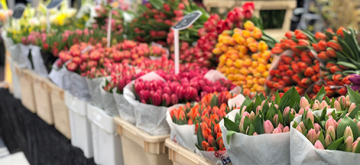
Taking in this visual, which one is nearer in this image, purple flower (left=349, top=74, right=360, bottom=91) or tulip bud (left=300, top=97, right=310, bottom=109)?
tulip bud (left=300, top=97, right=310, bottom=109)

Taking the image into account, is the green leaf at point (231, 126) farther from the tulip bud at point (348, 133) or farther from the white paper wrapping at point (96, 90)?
the white paper wrapping at point (96, 90)

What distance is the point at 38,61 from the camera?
2.19m

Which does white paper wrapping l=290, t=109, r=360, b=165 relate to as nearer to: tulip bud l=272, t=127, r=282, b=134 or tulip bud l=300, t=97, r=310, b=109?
tulip bud l=272, t=127, r=282, b=134

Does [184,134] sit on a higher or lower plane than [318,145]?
lower

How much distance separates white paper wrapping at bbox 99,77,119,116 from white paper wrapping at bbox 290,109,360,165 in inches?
36.1

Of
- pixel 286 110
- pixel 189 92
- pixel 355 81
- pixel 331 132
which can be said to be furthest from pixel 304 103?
pixel 189 92

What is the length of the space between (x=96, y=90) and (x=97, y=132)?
8.6 inches

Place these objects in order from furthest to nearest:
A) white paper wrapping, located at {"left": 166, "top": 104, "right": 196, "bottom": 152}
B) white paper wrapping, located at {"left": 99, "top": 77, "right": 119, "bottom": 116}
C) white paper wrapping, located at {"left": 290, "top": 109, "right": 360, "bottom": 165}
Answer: white paper wrapping, located at {"left": 99, "top": 77, "right": 119, "bottom": 116}, white paper wrapping, located at {"left": 166, "top": 104, "right": 196, "bottom": 152}, white paper wrapping, located at {"left": 290, "top": 109, "right": 360, "bottom": 165}

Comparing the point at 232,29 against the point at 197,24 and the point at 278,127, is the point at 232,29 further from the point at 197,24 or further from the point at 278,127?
the point at 278,127

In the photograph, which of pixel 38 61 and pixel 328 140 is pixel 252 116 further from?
pixel 38 61

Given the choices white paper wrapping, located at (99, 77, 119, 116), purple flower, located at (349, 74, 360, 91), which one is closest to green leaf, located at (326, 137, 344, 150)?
purple flower, located at (349, 74, 360, 91)

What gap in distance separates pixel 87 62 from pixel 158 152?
2.45 feet

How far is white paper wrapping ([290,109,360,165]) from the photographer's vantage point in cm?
66

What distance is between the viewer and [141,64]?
1676 mm
